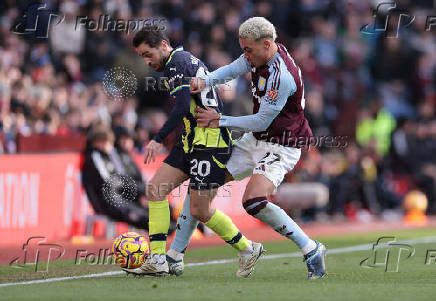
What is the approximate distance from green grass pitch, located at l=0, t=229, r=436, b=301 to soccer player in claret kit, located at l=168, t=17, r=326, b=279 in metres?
0.48

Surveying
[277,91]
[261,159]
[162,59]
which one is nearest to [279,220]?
[261,159]

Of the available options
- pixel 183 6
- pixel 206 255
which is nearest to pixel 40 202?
pixel 206 255

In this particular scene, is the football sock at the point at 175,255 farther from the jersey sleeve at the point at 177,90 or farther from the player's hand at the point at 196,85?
the player's hand at the point at 196,85

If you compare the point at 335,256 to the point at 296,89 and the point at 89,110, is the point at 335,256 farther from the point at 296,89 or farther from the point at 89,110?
the point at 89,110

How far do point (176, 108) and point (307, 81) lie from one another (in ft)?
39.2

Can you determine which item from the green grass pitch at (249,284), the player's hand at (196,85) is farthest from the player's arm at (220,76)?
the green grass pitch at (249,284)

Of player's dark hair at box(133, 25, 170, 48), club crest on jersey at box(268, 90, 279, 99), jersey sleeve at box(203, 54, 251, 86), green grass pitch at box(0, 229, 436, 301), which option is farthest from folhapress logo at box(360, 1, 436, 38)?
club crest on jersey at box(268, 90, 279, 99)

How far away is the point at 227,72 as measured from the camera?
28.1 ft

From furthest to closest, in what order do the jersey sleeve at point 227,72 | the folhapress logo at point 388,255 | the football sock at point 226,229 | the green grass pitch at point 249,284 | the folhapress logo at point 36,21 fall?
the folhapress logo at point 36,21 < the folhapress logo at point 388,255 < the football sock at point 226,229 < the jersey sleeve at point 227,72 < the green grass pitch at point 249,284

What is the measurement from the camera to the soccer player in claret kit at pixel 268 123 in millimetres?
8141

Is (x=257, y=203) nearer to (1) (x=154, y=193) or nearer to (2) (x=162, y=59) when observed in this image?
(1) (x=154, y=193)

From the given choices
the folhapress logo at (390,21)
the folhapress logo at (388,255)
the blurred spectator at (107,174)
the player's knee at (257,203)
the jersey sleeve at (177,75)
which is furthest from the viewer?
the folhapress logo at (390,21)

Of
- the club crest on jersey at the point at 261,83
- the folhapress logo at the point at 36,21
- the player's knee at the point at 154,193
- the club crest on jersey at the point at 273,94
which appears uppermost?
the folhapress logo at the point at 36,21

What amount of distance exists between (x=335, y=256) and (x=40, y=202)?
4601 mm
